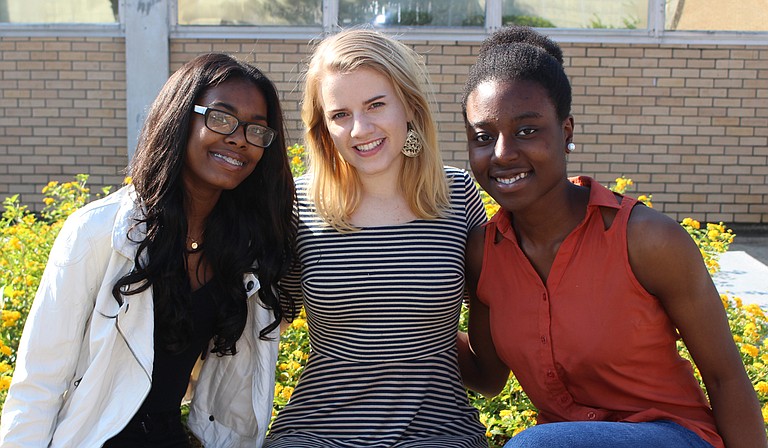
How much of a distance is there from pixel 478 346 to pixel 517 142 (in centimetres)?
73

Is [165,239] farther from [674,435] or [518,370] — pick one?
[674,435]

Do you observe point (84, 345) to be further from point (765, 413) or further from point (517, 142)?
point (765, 413)

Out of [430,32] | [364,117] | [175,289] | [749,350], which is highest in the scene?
[430,32]

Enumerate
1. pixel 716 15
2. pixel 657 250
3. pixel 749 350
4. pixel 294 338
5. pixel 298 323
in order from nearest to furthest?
pixel 657 250 < pixel 749 350 < pixel 298 323 < pixel 294 338 < pixel 716 15

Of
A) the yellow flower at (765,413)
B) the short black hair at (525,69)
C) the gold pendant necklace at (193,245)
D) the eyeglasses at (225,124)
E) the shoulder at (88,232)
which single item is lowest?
the yellow flower at (765,413)

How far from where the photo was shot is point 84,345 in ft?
7.67

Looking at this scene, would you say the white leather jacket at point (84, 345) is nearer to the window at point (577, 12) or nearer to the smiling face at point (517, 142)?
the smiling face at point (517, 142)

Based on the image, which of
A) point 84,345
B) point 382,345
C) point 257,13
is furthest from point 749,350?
point 257,13

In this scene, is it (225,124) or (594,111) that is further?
(594,111)

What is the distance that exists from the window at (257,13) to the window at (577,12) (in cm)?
170

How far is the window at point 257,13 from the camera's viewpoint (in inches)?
284

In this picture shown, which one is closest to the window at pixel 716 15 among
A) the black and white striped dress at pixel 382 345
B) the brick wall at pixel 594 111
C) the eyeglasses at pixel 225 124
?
the brick wall at pixel 594 111

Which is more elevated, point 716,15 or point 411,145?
point 716,15

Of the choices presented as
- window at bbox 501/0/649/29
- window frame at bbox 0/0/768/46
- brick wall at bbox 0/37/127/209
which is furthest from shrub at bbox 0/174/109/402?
window at bbox 501/0/649/29
